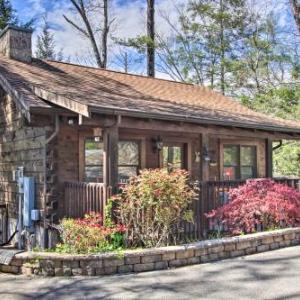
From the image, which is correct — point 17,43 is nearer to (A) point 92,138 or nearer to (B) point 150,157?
(A) point 92,138

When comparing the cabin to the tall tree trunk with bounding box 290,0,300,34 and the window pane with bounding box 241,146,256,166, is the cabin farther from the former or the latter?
the tall tree trunk with bounding box 290,0,300,34

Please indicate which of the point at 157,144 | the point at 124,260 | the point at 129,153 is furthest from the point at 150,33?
the point at 124,260

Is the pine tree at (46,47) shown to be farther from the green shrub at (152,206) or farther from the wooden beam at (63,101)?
the green shrub at (152,206)

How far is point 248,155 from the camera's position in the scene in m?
13.3

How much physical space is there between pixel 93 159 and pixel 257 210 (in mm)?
3932

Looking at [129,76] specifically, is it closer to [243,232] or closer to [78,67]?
[78,67]

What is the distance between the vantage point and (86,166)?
9.90 m

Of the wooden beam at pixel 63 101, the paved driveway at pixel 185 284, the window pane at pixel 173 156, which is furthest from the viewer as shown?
the window pane at pixel 173 156

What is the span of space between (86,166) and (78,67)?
4494 mm

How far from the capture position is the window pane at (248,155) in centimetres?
1317

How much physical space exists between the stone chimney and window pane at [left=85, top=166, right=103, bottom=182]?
422 centimetres

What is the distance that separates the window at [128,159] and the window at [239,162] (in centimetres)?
316

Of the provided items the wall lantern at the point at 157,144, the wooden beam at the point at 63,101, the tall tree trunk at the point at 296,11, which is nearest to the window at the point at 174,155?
the wall lantern at the point at 157,144

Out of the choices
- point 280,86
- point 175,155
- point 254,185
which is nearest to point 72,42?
point 280,86
